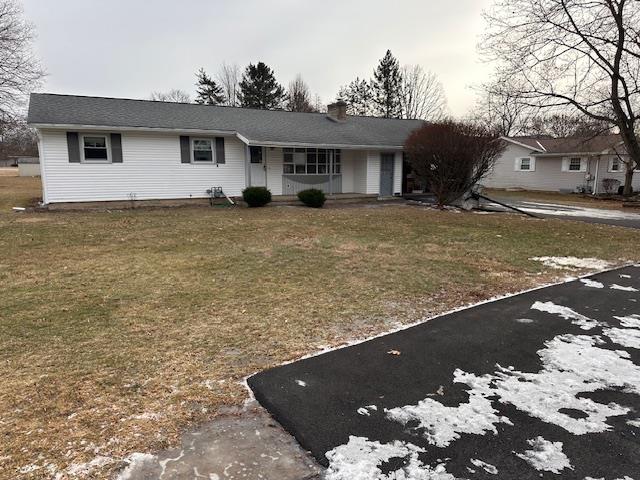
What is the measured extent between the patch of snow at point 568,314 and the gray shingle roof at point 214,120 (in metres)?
12.6

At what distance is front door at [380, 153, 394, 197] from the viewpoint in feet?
64.0

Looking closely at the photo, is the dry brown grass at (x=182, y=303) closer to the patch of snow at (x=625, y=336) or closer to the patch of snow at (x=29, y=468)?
the patch of snow at (x=29, y=468)

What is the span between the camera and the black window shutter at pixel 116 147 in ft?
47.8

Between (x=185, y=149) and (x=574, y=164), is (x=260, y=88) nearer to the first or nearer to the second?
(x=574, y=164)

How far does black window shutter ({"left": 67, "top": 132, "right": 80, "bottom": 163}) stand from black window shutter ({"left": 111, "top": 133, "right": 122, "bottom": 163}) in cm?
104

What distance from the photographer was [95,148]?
1441cm

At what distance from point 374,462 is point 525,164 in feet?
105

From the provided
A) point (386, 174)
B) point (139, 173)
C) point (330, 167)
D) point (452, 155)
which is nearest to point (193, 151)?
point (139, 173)

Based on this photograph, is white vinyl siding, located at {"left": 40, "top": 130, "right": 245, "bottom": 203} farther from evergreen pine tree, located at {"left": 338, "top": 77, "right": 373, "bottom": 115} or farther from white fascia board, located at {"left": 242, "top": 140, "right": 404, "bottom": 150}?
evergreen pine tree, located at {"left": 338, "top": 77, "right": 373, "bottom": 115}

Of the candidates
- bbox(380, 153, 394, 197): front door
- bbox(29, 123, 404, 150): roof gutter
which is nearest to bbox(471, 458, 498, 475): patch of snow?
→ bbox(29, 123, 404, 150): roof gutter

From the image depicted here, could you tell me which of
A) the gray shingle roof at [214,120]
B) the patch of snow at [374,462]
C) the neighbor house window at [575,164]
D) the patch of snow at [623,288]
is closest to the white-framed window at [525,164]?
the neighbor house window at [575,164]

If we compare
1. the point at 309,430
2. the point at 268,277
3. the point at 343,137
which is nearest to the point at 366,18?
the point at 343,137

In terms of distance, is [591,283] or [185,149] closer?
[591,283]

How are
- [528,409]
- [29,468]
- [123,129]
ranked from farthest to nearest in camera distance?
[123,129] → [528,409] → [29,468]
